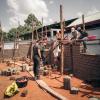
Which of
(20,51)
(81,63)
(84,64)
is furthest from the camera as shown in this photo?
(20,51)

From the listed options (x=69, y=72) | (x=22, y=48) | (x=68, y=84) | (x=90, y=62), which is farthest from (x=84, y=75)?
(x=22, y=48)

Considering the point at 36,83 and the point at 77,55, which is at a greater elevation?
the point at 77,55

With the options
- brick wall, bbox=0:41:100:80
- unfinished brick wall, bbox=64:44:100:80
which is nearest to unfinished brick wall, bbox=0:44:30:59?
brick wall, bbox=0:41:100:80

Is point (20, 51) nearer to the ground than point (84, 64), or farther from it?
farther from it

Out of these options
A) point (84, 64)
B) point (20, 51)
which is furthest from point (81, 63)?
point (20, 51)

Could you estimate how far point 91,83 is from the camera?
8.89m

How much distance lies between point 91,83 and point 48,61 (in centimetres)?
819

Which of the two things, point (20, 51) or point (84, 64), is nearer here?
point (84, 64)

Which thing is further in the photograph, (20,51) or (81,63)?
(20,51)

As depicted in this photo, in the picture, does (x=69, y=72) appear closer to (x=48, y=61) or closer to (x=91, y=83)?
(x=91, y=83)

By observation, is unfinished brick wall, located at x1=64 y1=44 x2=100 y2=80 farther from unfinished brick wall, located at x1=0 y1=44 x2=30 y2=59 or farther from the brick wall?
unfinished brick wall, located at x1=0 y1=44 x2=30 y2=59

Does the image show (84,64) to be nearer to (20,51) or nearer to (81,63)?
(81,63)

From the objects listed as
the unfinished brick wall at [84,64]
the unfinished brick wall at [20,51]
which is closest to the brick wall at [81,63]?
the unfinished brick wall at [84,64]

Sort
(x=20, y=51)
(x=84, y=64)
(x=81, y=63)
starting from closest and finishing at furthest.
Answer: (x=84, y=64) < (x=81, y=63) < (x=20, y=51)
